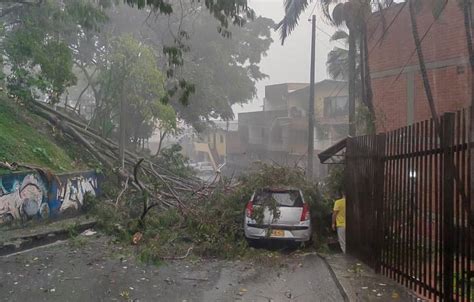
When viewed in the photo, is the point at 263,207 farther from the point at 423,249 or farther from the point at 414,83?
the point at 414,83

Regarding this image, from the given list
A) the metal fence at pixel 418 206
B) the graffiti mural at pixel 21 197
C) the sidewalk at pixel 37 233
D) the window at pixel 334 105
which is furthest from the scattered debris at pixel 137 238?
Answer: the window at pixel 334 105

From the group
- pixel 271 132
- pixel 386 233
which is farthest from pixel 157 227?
pixel 271 132

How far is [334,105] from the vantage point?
3700 centimetres

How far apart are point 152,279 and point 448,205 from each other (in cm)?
516

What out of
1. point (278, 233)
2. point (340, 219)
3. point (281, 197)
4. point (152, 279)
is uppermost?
point (281, 197)

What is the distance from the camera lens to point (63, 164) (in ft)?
53.7

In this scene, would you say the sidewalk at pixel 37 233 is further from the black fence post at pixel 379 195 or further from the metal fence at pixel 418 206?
the black fence post at pixel 379 195

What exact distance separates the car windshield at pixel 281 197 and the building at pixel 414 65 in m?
4.47

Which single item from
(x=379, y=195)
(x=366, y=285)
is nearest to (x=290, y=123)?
(x=379, y=195)

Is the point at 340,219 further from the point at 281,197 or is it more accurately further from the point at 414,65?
the point at 414,65

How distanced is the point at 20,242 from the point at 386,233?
8.25m

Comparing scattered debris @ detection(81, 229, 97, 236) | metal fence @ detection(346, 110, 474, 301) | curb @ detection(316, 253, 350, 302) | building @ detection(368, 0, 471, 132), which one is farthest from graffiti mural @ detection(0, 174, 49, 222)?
building @ detection(368, 0, 471, 132)

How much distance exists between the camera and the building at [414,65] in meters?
13.2

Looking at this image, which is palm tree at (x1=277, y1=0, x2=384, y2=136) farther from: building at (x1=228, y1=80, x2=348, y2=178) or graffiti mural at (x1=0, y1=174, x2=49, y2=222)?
building at (x1=228, y1=80, x2=348, y2=178)
